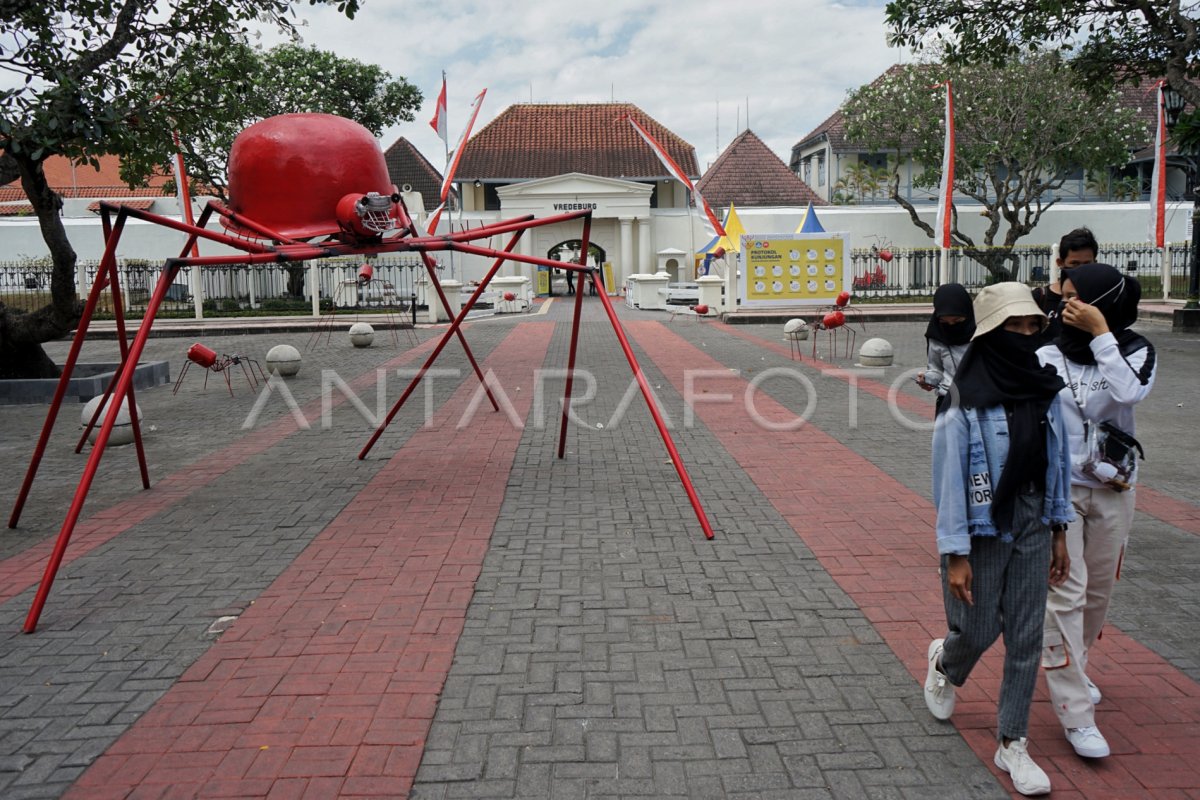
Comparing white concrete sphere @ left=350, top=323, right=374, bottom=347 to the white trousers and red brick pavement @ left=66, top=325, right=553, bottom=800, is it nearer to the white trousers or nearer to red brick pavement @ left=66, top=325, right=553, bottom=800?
red brick pavement @ left=66, top=325, right=553, bottom=800

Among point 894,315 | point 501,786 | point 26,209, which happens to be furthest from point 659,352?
point 26,209

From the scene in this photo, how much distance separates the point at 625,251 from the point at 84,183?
81.7 ft

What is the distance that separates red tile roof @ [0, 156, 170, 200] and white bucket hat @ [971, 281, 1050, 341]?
41745 millimetres

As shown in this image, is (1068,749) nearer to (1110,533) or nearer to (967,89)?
(1110,533)

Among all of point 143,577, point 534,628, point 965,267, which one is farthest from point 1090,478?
point 965,267

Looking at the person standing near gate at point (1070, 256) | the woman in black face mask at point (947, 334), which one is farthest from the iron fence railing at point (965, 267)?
the person standing near gate at point (1070, 256)

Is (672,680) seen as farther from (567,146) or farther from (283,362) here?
(567,146)

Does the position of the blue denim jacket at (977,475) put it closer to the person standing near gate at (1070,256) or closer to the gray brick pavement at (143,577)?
the person standing near gate at (1070,256)

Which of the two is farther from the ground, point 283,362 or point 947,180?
point 947,180

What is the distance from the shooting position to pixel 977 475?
10.3 feet

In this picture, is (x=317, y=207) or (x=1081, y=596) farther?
(x=317, y=207)

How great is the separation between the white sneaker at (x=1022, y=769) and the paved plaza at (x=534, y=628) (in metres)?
0.09

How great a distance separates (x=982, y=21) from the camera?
15977mm

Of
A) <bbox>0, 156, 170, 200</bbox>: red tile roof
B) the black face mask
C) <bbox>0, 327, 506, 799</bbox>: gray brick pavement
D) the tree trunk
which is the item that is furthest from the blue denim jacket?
<bbox>0, 156, 170, 200</bbox>: red tile roof
